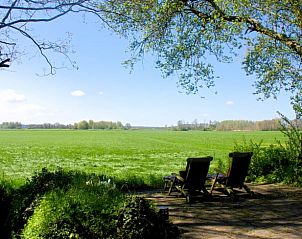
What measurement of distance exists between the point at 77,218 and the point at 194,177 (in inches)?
182

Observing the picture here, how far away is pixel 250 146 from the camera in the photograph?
43.5 ft

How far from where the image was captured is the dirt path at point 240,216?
5.43 meters

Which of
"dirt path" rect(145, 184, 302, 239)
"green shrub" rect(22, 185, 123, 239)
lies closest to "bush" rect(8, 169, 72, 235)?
"green shrub" rect(22, 185, 123, 239)

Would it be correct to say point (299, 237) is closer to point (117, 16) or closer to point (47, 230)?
point (47, 230)

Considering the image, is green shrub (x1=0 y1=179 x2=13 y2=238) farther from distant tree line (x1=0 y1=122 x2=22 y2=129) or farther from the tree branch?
distant tree line (x1=0 y1=122 x2=22 y2=129)

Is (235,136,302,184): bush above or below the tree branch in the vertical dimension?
below

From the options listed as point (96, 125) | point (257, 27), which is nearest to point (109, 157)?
point (257, 27)

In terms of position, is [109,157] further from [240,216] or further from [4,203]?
[240,216]

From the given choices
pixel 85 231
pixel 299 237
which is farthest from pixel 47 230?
pixel 299 237

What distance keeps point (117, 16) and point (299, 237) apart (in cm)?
774

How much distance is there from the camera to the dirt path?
17.8ft

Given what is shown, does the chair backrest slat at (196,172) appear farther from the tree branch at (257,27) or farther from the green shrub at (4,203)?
the tree branch at (257,27)

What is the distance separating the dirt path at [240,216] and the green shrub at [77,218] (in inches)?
65.2

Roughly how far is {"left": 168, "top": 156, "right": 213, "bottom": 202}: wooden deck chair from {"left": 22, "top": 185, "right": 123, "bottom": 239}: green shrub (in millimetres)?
4043
